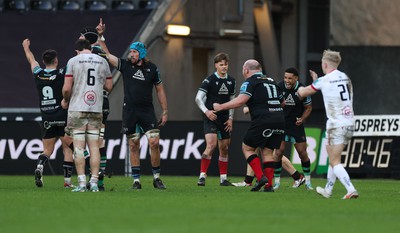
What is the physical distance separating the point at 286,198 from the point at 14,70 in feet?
65.8

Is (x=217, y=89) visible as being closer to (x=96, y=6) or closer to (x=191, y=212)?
(x=191, y=212)

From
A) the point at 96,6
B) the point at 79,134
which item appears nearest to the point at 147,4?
the point at 96,6

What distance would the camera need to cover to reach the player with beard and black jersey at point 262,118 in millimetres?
17750

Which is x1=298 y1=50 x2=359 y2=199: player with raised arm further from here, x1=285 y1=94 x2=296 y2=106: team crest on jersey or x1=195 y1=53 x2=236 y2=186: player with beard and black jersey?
x1=195 y1=53 x2=236 y2=186: player with beard and black jersey

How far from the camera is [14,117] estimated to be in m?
32.0

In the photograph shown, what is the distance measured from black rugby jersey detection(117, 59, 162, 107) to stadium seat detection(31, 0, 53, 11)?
18.6 m

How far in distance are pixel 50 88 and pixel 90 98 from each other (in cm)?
237

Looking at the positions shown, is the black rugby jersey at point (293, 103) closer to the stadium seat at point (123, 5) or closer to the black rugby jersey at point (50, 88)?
the black rugby jersey at point (50, 88)

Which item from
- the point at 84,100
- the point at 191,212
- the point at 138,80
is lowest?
the point at 191,212

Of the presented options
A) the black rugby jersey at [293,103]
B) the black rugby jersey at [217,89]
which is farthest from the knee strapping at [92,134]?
the black rugby jersey at [293,103]

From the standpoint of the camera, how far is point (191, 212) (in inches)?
513

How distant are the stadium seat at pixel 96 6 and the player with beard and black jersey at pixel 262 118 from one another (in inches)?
742

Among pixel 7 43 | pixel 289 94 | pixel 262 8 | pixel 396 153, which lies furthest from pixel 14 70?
pixel 289 94

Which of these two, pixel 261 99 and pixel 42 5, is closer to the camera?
pixel 261 99
